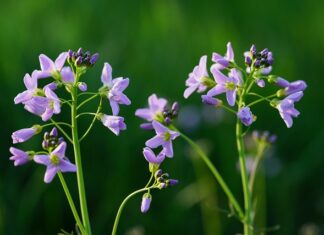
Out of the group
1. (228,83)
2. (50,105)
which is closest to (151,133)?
(228,83)

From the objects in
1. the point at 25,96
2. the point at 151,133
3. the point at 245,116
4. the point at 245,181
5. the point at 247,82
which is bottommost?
the point at 245,181

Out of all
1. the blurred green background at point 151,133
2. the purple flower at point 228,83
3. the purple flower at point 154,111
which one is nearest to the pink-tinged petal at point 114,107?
the purple flower at point 228,83

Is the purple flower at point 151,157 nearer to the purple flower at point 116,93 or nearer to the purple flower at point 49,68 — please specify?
the purple flower at point 116,93

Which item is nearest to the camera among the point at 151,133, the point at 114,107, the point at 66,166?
the point at 66,166

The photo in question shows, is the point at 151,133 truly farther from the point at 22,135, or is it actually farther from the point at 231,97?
the point at 22,135

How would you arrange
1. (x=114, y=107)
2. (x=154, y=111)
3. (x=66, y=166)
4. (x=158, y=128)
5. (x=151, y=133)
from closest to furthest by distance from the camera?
(x=66, y=166), (x=114, y=107), (x=158, y=128), (x=154, y=111), (x=151, y=133)

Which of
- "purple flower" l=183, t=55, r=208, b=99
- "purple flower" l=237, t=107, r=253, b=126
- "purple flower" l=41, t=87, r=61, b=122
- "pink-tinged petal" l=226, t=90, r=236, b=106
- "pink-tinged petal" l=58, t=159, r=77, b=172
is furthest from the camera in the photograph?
"purple flower" l=183, t=55, r=208, b=99

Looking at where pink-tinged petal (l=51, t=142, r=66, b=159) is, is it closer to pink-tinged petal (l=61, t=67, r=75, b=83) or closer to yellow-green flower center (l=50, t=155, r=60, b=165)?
yellow-green flower center (l=50, t=155, r=60, b=165)

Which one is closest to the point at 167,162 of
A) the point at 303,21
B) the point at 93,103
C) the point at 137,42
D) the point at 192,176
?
the point at 192,176

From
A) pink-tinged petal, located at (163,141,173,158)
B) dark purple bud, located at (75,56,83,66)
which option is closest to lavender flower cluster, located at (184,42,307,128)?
pink-tinged petal, located at (163,141,173,158)
